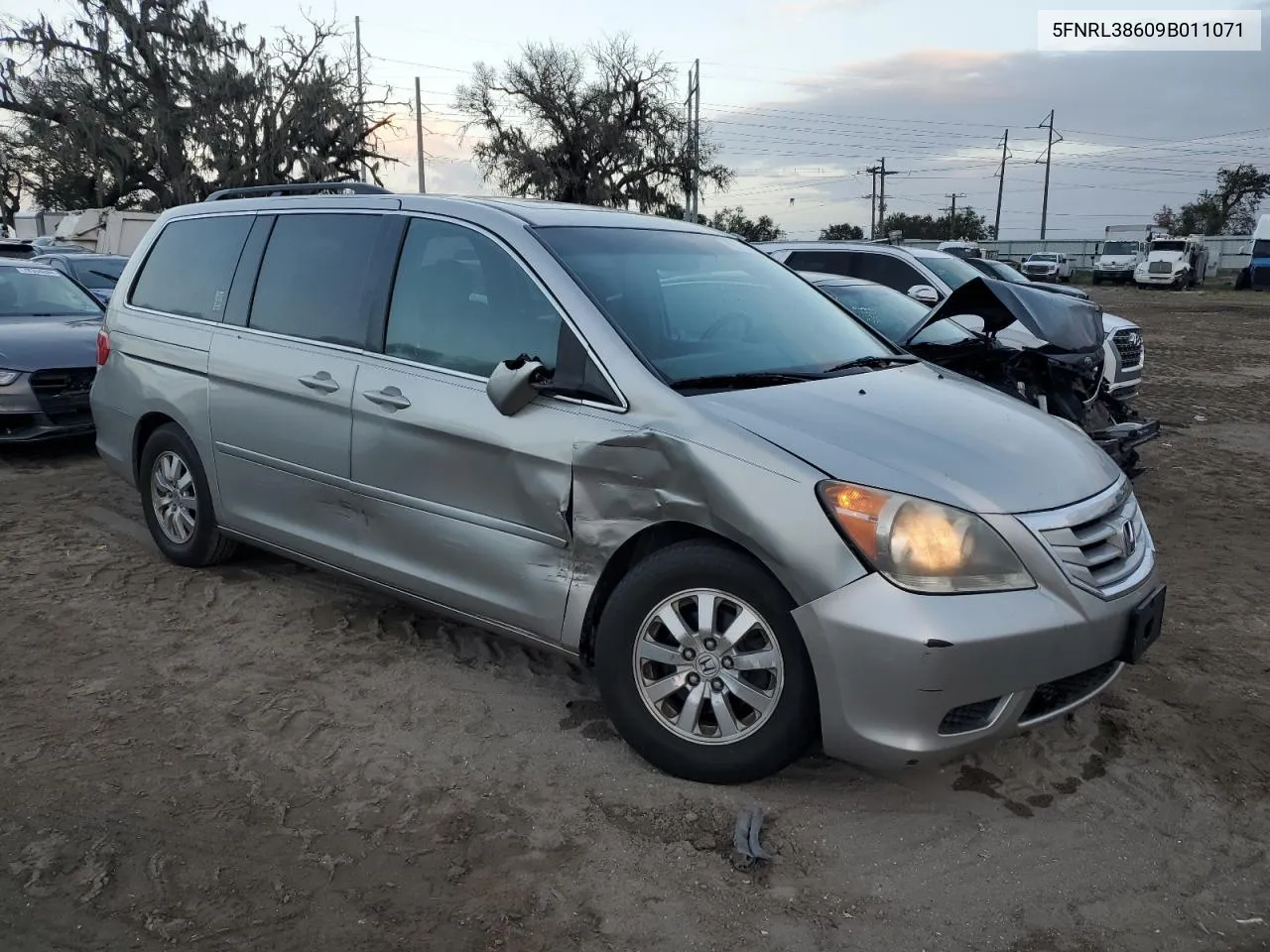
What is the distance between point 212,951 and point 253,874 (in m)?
0.30

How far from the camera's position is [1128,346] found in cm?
992

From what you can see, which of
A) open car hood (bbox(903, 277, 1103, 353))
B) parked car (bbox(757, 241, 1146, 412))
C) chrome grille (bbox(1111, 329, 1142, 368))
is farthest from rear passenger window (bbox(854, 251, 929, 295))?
open car hood (bbox(903, 277, 1103, 353))

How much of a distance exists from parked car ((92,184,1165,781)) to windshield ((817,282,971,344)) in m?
3.64

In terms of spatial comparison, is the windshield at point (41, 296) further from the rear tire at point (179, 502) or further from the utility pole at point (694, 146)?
the utility pole at point (694, 146)

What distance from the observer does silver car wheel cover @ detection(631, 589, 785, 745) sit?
3.01m

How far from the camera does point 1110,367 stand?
375 inches

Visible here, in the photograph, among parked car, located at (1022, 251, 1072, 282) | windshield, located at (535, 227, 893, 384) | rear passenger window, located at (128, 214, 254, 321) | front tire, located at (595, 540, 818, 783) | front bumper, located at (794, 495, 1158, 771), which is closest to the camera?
front bumper, located at (794, 495, 1158, 771)

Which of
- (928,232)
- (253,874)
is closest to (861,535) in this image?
(253,874)

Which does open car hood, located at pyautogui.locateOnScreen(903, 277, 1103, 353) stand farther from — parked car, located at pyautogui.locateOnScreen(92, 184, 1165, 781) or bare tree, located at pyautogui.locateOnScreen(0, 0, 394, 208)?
bare tree, located at pyautogui.locateOnScreen(0, 0, 394, 208)

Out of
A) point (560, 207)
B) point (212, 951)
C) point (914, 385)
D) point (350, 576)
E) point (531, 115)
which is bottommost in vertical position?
point (212, 951)

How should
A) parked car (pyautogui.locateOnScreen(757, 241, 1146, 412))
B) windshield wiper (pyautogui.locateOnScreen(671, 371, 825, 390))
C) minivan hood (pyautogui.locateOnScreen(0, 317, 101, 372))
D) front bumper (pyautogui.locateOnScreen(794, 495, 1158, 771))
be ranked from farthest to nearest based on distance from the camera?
parked car (pyautogui.locateOnScreen(757, 241, 1146, 412))
minivan hood (pyautogui.locateOnScreen(0, 317, 101, 372))
windshield wiper (pyautogui.locateOnScreen(671, 371, 825, 390))
front bumper (pyautogui.locateOnScreen(794, 495, 1158, 771))

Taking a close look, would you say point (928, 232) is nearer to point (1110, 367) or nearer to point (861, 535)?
point (1110, 367)

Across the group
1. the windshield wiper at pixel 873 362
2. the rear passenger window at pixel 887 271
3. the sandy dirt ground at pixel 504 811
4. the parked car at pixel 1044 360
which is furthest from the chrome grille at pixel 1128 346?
the windshield wiper at pixel 873 362

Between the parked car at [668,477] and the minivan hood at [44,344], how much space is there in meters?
3.73
